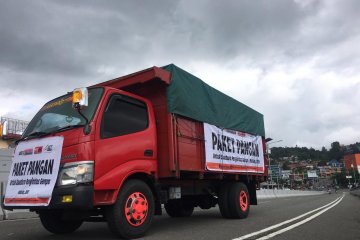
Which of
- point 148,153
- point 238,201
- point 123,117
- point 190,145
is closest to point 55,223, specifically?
point 148,153

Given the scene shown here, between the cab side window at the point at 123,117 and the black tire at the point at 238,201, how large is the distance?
352 cm

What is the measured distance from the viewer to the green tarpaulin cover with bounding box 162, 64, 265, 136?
7758mm

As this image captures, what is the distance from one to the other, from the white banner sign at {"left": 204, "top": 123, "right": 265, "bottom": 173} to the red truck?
5 cm

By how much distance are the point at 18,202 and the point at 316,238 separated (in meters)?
4.76

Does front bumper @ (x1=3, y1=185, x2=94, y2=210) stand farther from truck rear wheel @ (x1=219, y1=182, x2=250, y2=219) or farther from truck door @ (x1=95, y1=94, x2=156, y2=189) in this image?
truck rear wheel @ (x1=219, y1=182, x2=250, y2=219)

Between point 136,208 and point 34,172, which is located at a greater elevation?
point 34,172

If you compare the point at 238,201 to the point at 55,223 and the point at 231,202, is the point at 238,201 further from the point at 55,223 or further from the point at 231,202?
the point at 55,223

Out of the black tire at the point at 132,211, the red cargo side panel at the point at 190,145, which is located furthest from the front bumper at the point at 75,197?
the red cargo side panel at the point at 190,145

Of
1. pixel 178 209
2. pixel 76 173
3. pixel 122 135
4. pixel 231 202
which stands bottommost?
pixel 178 209

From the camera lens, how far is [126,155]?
248 inches

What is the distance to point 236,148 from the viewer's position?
33.4ft

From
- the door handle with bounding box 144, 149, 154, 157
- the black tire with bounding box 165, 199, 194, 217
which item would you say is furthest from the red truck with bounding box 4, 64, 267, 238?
the black tire with bounding box 165, 199, 194, 217

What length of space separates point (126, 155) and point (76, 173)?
977 millimetres

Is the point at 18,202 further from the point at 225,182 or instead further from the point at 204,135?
the point at 225,182
